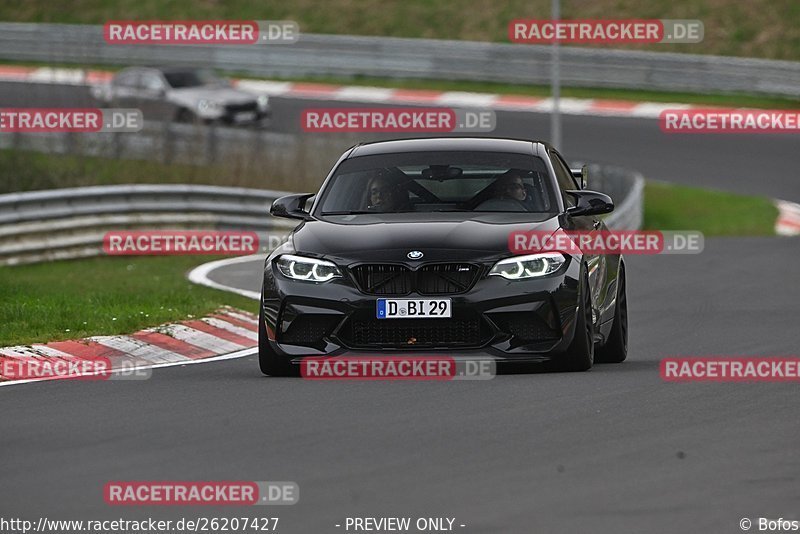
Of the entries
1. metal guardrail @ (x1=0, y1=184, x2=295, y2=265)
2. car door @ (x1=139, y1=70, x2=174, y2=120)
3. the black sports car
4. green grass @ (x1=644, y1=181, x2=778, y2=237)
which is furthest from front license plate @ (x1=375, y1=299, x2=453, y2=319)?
car door @ (x1=139, y1=70, x2=174, y2=120)

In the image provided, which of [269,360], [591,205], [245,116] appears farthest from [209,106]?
[269,360]

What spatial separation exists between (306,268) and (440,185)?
1.56 m

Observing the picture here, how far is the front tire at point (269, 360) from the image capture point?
35.4ft

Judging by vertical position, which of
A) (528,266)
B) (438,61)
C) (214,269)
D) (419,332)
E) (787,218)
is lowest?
(787,218)

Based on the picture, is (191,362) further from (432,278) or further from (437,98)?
(437,98)

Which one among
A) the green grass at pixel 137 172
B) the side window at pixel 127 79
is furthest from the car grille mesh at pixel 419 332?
the side window at pixel 127 79

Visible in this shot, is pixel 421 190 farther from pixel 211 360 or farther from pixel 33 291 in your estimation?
pixel 33 291

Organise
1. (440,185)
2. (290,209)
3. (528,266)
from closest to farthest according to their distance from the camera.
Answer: (528,266) → (290,209) → (440,185)

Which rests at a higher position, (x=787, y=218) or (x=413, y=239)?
(x=413, y=239)

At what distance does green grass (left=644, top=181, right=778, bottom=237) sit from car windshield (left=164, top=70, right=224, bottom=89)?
12.3 metres

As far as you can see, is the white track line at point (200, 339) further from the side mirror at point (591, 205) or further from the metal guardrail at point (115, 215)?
the metal guardrail at point (115, 215)

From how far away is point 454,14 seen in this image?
50.1m

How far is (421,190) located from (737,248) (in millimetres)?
11925

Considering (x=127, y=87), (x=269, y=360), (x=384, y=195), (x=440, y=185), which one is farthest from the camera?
(x=127, y=87)
